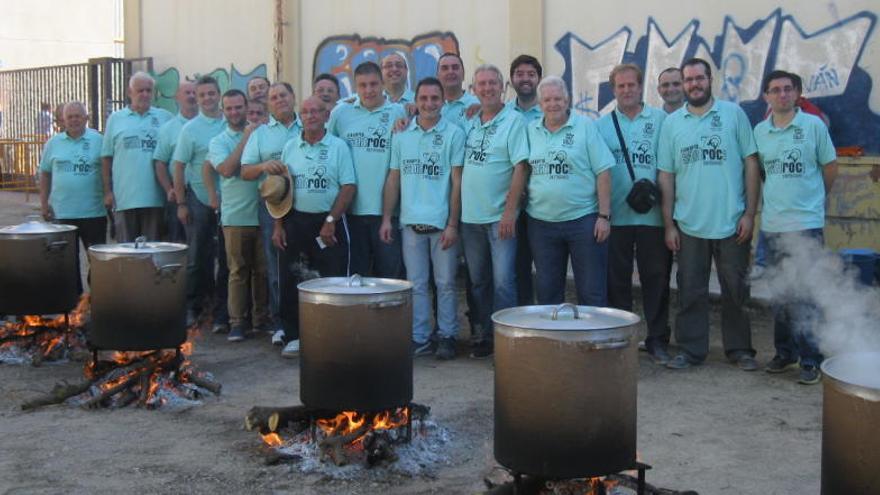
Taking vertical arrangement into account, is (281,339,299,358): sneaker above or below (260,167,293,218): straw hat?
below

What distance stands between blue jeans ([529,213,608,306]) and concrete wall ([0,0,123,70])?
34.3 metres

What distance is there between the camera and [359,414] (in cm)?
554

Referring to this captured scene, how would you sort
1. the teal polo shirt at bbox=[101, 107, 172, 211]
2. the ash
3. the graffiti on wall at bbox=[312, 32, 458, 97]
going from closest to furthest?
1. the ash
2. the teal polo shirt at bbox=[101, 107, 172, 211]
3. the graffiti on wall at bbox=[312, 32, 458, 97]

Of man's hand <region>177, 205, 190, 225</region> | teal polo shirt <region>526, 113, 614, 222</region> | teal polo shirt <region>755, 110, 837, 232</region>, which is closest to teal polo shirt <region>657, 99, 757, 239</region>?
teal polo shirt <region>755, 110, 837, 232</region>

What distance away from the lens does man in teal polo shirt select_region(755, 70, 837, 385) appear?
22.5 ft

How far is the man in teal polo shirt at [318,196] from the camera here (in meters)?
7.74

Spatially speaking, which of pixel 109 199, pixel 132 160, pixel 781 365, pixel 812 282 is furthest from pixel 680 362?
pixel 109 199

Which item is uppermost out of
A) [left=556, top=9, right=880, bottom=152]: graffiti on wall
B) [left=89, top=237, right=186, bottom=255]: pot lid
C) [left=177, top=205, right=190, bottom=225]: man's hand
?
[left=556, top=9, right=880, bottom=152]: graffiti on wall

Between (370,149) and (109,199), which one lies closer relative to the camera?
(370,149)

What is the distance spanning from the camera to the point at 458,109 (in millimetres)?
8203

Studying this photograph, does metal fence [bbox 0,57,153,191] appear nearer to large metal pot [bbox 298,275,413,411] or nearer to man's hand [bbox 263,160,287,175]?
man's hand [bbox 263,160,287,175]

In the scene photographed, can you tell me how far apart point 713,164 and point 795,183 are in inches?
22.1

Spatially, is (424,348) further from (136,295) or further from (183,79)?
(183,79)

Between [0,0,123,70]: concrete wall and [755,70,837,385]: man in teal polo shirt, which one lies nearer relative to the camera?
[755,70,837,385]: man in teal polo shirt
